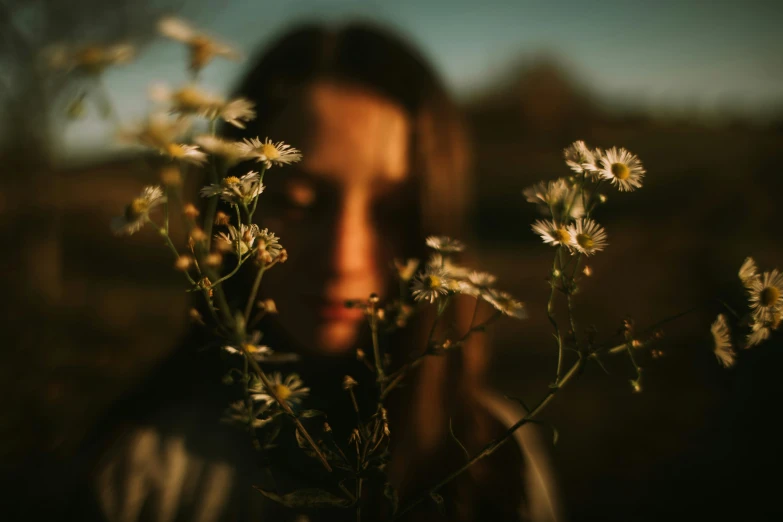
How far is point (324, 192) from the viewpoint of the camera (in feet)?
3.48

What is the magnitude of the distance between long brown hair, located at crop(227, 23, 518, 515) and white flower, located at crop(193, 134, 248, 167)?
2.77ft

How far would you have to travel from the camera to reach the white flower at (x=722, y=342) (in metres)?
0.46

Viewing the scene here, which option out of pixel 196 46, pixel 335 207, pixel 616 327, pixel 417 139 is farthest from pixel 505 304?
pixel 616 327

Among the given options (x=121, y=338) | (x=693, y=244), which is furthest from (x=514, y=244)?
(x=121, y=338)

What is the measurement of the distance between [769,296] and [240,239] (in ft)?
1.54

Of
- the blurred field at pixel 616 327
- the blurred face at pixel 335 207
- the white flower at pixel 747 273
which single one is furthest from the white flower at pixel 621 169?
the blurred field at pixel 616 327

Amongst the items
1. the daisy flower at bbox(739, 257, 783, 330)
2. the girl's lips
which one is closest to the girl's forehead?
the girl's lips

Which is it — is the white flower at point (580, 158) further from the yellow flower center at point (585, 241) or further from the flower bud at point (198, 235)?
the flower bud at point (198, 235)

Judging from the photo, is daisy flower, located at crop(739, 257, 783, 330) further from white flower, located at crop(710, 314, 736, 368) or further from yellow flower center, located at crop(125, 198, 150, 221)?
yellow flower center, located at crop(125, 198, 150, 221)

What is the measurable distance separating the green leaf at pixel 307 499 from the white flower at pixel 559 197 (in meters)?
0.33

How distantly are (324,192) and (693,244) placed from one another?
3.68 m

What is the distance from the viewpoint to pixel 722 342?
0.48 metres

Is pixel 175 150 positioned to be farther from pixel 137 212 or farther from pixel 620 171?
pixel 620 171

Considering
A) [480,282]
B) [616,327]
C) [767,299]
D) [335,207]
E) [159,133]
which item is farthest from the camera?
[616,327]
